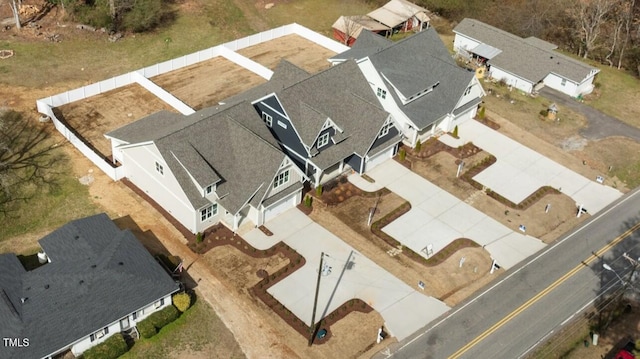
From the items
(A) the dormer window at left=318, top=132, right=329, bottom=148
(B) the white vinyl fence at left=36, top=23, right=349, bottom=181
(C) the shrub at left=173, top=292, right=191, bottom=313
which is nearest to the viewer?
(C) the shrub at left=173, top=292, right=191, bottom=313

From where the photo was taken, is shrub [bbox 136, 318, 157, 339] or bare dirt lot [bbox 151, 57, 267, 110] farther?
bare dirt lot [bbox 151, 57, 267, 110]

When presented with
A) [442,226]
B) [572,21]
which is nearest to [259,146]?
[442,226]

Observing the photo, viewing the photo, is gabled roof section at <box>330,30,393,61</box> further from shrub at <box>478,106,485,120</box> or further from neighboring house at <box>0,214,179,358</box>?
neighboring house at <box>0,214,179,358</box>

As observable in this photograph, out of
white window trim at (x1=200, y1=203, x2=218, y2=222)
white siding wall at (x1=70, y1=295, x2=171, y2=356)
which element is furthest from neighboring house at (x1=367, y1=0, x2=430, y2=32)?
white siding wall at (x1=70, y1=295, x2=171, y2=356)

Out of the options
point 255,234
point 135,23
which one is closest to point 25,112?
point 135,23

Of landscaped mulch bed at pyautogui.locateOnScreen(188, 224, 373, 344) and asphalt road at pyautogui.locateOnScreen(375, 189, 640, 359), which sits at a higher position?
asphalt road at pyautogui.locateOnScreen(375, 189, 640, 359)

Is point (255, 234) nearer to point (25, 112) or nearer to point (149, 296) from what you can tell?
point (149, 296)
